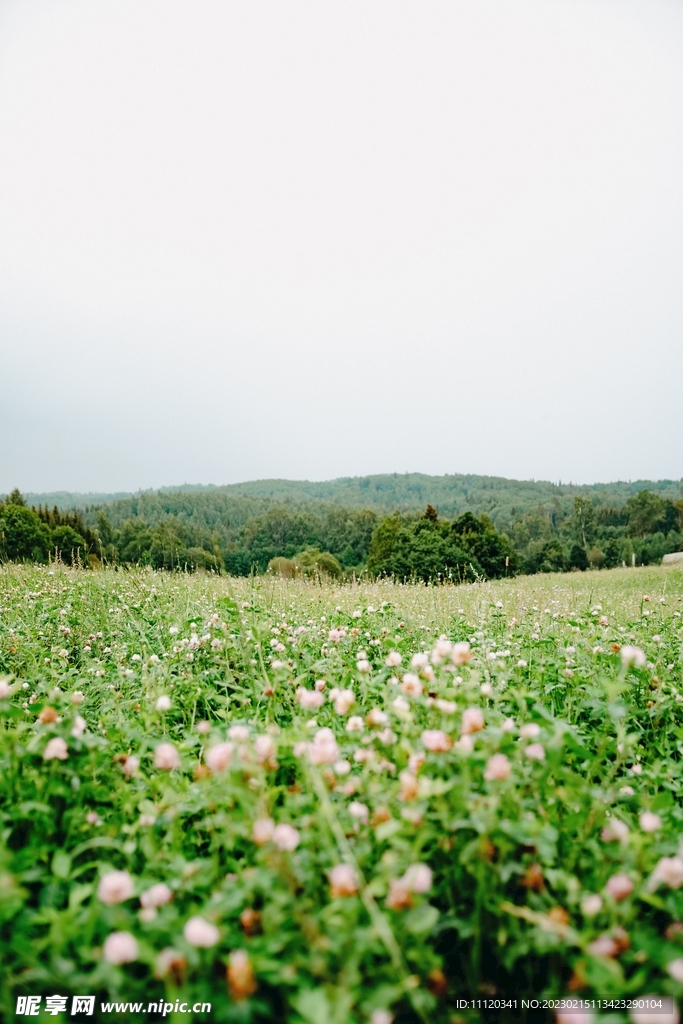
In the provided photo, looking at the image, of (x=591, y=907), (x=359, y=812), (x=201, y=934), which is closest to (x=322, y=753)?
(x=359, y=812)

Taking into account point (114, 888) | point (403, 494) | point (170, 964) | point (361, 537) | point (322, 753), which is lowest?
point (361, 537)

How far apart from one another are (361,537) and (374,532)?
24590 mm

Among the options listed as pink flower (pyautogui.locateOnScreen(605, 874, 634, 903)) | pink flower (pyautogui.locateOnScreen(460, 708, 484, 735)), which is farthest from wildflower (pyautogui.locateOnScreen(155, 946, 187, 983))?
pink flower (pyautogui.locateOnScreen(605, 874, 634, 903))

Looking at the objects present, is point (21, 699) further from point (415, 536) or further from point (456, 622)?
point (415, 536)

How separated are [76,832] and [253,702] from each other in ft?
5.06

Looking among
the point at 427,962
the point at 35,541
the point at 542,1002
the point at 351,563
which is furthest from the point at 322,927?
the point at 351,563

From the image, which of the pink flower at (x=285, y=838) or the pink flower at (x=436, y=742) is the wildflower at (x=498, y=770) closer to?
the pink flower at (x=436, y=742)

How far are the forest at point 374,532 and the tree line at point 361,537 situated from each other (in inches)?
5.9

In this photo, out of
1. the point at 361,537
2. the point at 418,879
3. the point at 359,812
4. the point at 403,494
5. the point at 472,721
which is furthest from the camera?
the point at 403,494

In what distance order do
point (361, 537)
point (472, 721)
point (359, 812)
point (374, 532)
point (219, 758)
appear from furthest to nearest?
point (361, 537) → point (374, 532) → point (472, 721) → point (359, 812) → point (219, 758)

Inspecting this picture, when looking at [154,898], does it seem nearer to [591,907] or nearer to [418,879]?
[418,879]

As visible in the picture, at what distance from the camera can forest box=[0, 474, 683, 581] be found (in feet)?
77.2

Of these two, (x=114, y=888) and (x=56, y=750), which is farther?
(x=56, y=750)

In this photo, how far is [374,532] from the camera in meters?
47.1
